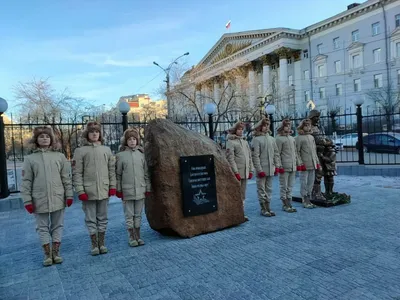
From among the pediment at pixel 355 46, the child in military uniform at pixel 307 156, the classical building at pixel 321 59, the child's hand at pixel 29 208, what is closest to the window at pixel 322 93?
the classical building at pixel 321 59

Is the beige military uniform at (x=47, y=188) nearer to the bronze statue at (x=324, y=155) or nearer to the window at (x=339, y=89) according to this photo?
the bronze statue at (x=324, y=155)

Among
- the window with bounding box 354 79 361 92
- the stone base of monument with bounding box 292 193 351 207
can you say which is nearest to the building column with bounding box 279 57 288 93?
the window with bounding box 354 79 361 92

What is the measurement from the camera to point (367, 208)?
20.9 feet

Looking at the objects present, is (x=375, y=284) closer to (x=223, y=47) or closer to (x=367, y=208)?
(x=367, y=208)

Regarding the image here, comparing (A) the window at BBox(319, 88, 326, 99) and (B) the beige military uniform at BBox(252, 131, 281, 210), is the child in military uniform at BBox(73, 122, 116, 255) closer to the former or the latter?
(B) the beige military uniform at BBox(252, 131, 281, 210)

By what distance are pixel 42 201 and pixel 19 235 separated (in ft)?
7.06

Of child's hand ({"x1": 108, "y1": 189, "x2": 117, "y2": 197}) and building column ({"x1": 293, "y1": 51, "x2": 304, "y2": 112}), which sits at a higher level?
building column ({"x1": 293, "y1": 51, "x2": 304, "y2": 112})

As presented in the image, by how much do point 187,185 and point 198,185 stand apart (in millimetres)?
188

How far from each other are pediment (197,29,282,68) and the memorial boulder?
138 feet

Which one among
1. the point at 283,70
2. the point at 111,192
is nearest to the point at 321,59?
A: the point at 283,70

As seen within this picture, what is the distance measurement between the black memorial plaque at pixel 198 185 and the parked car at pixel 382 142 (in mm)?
13849

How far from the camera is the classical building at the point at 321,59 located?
3538cm

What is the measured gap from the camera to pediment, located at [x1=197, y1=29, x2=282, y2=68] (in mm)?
45906

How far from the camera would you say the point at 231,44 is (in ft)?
157
